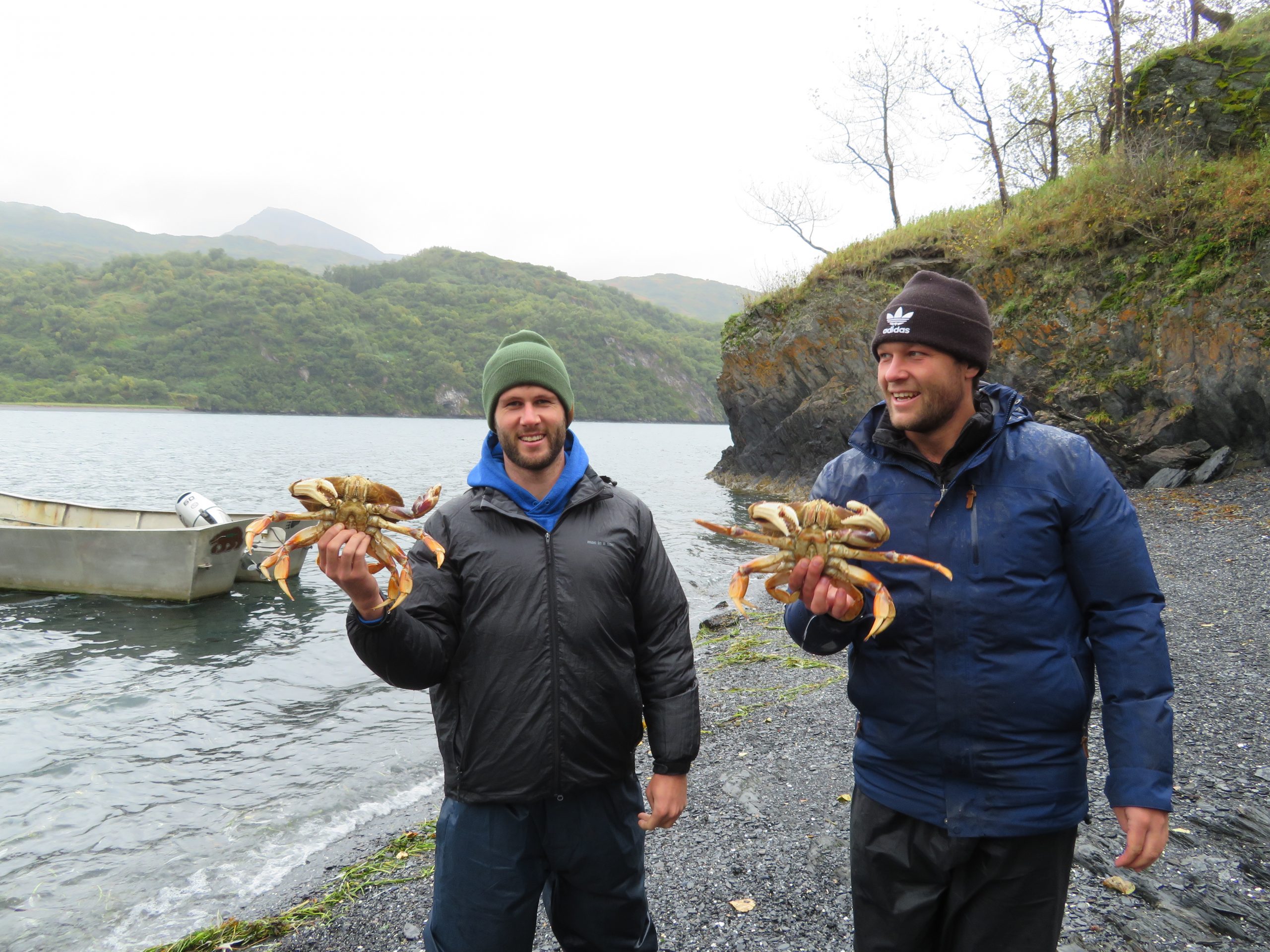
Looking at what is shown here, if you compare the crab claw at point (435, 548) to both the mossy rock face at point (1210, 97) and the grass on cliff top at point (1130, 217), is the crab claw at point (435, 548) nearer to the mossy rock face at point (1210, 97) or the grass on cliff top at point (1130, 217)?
the grass on cliff top at point (1130, 217)

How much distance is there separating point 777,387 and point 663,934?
26.2m

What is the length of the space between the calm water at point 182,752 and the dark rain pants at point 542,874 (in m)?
4.28

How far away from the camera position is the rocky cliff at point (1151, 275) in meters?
15.0

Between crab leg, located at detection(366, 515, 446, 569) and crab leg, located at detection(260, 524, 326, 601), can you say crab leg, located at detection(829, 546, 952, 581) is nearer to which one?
crab leg, located at detection(366, 515, 446, 569)

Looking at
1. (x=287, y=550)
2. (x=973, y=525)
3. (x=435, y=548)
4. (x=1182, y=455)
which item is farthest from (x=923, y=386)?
(x=1182, y=455)

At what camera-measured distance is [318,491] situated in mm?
2805

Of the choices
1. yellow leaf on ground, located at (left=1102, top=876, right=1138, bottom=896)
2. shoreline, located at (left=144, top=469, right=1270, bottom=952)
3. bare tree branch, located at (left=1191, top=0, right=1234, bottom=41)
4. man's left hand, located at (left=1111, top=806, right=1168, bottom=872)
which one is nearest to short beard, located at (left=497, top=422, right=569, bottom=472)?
man's left hand, located at (left=1111, top=806, right=1168, bottom=872)

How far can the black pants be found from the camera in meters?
2.33

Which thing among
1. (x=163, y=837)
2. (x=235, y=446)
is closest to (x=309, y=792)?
(x=163, y=837)

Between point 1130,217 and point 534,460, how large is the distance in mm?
19918

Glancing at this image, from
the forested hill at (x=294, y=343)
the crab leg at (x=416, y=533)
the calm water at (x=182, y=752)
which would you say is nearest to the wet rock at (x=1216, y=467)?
the calm water at (x=182, y=752)

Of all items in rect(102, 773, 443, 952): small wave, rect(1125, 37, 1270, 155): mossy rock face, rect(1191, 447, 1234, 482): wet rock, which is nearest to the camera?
rect(102, 773, 443, 952): small wave

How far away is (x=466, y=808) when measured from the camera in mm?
2740

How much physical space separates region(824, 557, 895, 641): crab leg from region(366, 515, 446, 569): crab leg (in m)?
1.49
